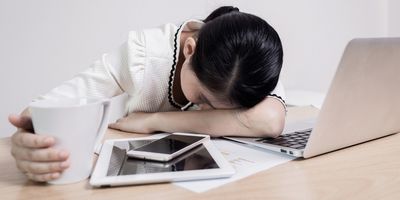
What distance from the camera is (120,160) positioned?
47 cm

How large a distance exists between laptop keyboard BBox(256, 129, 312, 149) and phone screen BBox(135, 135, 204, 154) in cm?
12

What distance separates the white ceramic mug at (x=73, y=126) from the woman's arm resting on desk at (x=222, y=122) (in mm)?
269

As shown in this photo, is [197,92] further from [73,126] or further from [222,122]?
[73,126]

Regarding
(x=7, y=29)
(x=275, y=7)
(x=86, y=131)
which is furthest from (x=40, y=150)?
(x=275, y=7)

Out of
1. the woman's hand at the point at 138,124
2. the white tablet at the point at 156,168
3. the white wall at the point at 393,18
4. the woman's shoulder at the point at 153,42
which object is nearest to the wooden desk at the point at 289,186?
the white tablet at the point at 156,168

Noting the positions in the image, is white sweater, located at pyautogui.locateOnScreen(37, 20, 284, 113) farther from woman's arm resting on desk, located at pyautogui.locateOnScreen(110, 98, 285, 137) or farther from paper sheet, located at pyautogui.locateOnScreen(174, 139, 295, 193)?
paper sheet, located at pyautogui.locateOnScreen(174, 139, 295, 193)

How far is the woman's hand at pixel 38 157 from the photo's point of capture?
15.7 inches

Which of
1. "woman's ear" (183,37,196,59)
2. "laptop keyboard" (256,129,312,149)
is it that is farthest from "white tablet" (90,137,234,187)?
"woman's ear" (183,37,196,59)

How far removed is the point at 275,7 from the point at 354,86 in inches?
52.1

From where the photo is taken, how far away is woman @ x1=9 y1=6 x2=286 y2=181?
60 cm

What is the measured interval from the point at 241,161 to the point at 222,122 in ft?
0.56

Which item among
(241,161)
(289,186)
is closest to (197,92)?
(241,161)

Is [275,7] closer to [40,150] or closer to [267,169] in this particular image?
[267,169]

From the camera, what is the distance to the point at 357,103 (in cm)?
50
